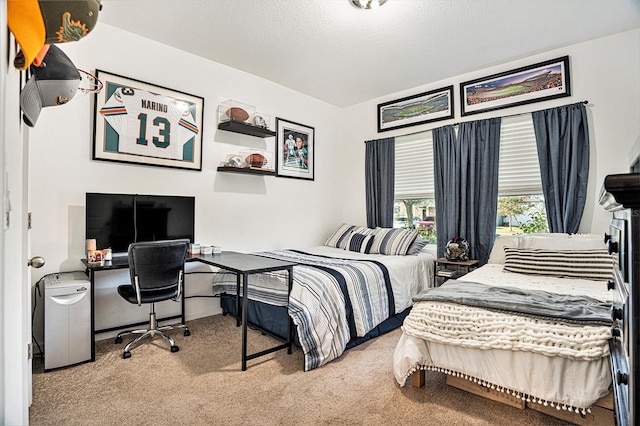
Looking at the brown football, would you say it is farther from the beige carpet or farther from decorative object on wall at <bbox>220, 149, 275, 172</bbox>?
the beige carpet

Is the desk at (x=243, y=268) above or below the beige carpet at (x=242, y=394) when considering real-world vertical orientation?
above

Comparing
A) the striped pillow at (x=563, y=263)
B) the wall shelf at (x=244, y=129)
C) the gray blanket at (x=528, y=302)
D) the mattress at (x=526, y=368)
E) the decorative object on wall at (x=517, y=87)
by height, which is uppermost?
the decorative object on wall at (x=517, y=87)

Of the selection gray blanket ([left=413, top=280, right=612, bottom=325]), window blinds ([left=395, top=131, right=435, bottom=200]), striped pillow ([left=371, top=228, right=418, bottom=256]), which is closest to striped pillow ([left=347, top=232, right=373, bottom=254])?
striped pillow ([left=371, top=228, right=418, bottom=256])

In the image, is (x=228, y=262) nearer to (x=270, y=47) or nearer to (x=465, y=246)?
(x=270, y=47)

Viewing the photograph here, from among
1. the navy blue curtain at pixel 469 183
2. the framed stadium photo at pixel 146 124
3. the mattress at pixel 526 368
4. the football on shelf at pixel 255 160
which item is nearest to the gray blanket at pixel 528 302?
the mattress at pixel 526 368

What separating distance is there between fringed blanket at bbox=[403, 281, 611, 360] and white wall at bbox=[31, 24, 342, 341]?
2431 mm

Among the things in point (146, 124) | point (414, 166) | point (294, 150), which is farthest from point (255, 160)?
point (414, 166)

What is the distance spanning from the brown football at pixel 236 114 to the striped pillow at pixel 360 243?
1.99 metres

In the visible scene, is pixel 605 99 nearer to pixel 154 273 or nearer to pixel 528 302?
pixel 528 302

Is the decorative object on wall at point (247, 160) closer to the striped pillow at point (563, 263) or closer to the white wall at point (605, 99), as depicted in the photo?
the striped pillow at point (563, 263)

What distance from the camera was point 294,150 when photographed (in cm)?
446

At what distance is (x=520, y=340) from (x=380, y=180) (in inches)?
125

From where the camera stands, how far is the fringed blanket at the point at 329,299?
93.9 inches

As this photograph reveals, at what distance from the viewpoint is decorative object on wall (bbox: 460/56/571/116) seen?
327 centimetres
